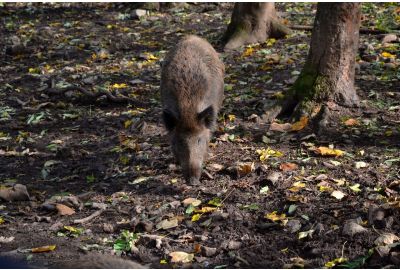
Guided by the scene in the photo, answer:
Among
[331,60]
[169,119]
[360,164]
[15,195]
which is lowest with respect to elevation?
[15,195]

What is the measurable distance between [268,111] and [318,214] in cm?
273

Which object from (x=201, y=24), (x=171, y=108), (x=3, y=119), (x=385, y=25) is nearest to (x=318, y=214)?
(x=171, y=108)

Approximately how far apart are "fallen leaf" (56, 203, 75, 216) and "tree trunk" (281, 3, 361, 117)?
303 centimetres

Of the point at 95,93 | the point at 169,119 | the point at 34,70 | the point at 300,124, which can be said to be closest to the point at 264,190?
the point at 169,119

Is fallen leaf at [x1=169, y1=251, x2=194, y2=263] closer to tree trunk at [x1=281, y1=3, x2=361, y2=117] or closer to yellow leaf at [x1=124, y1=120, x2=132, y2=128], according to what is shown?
tree trunk at [x1=281, y1=3, x2=361, y2=117]

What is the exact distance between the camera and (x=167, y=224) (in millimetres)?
5766

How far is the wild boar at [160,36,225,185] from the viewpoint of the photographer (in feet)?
23.2

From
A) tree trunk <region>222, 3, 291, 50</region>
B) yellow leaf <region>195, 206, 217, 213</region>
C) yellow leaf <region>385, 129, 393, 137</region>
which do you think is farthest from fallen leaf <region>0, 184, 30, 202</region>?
tree trunk <region>222, 3, 291, 50</region>

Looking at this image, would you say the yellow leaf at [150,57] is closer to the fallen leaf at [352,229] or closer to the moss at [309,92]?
the moss at [309,92]

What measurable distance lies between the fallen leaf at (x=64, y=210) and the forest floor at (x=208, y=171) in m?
0.01

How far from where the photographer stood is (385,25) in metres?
11.7

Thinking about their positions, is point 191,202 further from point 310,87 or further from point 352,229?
point 310,87

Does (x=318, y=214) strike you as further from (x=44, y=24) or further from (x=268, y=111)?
(x=44, y=24)

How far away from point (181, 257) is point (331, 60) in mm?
3565
